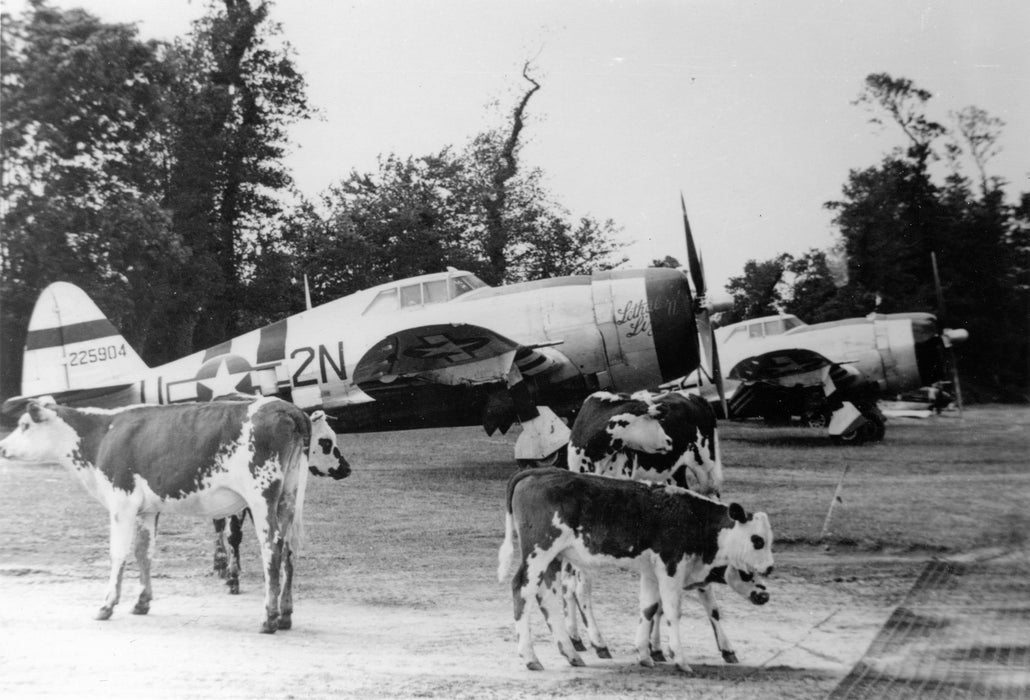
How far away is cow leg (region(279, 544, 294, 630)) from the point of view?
4387 mm

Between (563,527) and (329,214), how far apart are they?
3.39 metres

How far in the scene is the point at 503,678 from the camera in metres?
3.88

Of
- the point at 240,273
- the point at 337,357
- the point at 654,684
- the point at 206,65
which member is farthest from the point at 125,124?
the point at 654,684

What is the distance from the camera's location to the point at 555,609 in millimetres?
3934

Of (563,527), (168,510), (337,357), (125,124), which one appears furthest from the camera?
(337,357)

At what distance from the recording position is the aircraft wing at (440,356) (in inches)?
287

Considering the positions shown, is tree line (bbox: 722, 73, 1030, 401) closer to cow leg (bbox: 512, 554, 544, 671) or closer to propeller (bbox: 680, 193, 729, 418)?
propeller (bbox: 680, 193, 729, 418)

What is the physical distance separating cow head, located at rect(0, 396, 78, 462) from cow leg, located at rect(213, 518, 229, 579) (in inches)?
40.1

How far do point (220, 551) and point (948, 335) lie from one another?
5.88 meters

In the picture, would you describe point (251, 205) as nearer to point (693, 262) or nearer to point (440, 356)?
point (440, 356)

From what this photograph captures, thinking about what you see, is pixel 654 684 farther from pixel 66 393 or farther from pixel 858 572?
pixel 66 393

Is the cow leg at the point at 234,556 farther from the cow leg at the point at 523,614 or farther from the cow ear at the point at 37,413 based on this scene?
the cow leg at the point at 523,614

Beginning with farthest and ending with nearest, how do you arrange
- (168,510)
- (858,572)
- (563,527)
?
(858,572)
(168,510)
(563,527)

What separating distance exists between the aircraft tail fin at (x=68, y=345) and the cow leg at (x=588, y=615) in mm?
4031
